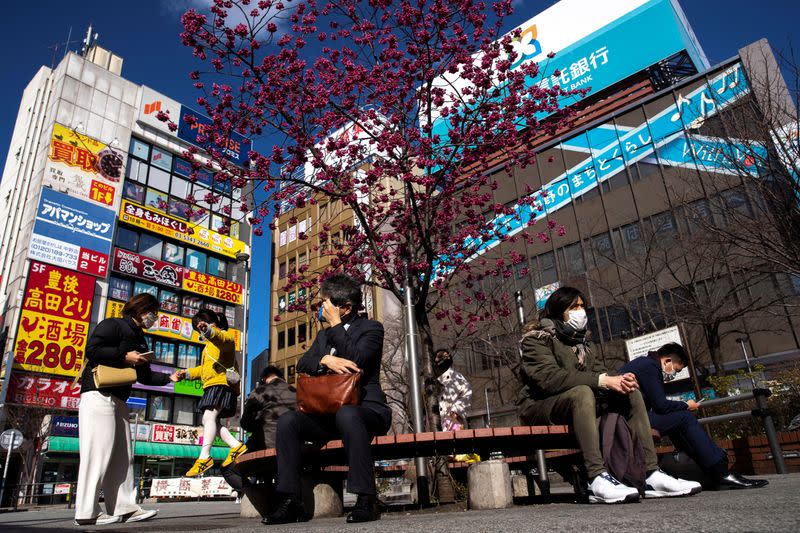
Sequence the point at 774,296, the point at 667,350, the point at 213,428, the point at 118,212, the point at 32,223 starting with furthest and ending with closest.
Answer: the point at 118,212 → the point at 32,223 → the point at 774,296 → the point at 213,428 → the point at 667,350

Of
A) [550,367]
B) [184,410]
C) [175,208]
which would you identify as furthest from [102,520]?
[175,208]

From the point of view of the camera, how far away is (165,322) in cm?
3291

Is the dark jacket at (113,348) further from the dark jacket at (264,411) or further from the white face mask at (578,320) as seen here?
the white face mask at (578,320)

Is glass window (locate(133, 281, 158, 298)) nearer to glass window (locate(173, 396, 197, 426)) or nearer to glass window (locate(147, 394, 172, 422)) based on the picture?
glass window (locate(147, 394, 172, 422))

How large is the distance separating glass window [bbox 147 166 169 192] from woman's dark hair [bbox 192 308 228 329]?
107ft

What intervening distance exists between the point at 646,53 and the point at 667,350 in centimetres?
3431

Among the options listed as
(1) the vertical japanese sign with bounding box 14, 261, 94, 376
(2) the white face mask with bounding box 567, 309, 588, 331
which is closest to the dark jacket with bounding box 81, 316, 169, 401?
(2) the white face mask with bounding box 567, 309, 588, 331

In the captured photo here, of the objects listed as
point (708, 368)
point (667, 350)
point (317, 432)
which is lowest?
point (317, 432)

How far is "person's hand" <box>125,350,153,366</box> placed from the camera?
4.05 metres

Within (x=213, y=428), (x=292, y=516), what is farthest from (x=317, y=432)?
(x=213, y=428)

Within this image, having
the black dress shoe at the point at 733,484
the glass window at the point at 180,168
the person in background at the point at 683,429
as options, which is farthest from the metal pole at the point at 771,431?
the glass window at the point at 180,168

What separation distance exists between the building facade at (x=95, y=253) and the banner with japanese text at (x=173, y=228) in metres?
0.08

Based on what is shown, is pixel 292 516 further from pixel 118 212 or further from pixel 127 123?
pixel 127 123

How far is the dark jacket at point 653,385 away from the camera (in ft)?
13.4
